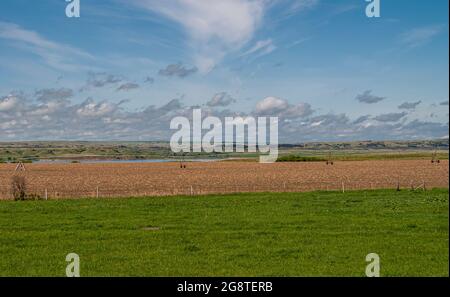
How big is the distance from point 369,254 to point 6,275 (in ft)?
36.5

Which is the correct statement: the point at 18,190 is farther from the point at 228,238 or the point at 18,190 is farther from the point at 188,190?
the point at 228,238

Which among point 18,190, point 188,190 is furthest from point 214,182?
point 18,190

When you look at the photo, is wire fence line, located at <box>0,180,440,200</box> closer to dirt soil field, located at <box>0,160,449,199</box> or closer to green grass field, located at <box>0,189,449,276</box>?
dirt soil field, located at <box>0,160,449,199</box>

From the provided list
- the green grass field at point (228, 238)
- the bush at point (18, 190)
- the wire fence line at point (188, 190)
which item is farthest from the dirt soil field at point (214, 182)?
the green grass field at point (228, 238)

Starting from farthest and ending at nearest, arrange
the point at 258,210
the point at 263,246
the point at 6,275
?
the point at 258,210
the point at 263,246
the point at 6,275

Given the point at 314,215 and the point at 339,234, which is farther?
the point at 314,215

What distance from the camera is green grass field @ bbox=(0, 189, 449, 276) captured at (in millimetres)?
15420

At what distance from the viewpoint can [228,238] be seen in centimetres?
2019

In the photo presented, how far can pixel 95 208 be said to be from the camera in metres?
31.1

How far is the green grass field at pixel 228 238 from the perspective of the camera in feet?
50.6

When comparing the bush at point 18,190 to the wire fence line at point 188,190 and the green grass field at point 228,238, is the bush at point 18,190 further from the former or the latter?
the green grass field at point 228,238
